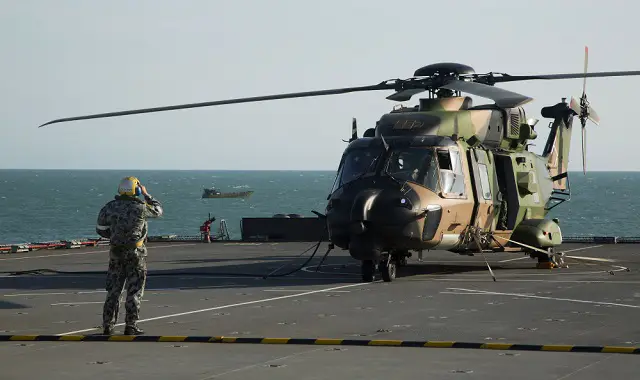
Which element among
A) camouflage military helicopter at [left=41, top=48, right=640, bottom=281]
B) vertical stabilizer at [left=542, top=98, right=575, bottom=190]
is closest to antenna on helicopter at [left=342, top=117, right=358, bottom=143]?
Answer: camouflage military helicopter at [left=41, top=48, right=640, bottom=281]

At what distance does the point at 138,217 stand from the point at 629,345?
21.4 ft

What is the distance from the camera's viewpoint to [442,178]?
23.0 metres

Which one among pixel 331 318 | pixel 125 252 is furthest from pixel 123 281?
pixel 331 318

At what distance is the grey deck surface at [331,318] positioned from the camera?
11293 mm

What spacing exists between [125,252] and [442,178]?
10266mm

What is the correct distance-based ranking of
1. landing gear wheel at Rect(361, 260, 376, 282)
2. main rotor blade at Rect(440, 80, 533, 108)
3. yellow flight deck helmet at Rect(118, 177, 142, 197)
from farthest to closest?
landing gear wheel at Rect(361, 260, 376, 282) → main rotor blade at Rect(440, 80, 533, 108) → yellow flight deck helmet at Rect(118, 177, 142, 197)

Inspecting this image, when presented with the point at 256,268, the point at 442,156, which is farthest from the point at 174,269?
the point at 442,156

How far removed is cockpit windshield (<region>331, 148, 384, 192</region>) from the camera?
22812mm

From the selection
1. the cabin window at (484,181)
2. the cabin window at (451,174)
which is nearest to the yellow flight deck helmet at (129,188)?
the cabin window at (451,174)

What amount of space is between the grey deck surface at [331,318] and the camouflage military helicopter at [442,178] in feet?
2.92

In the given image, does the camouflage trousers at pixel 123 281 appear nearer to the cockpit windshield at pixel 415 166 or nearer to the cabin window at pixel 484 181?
the cockpit windshield at pixel 415 166

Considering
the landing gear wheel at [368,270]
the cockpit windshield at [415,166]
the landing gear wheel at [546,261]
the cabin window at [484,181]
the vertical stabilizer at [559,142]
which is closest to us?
the landing gear wheel at [368,270]

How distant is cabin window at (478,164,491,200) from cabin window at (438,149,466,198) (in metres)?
1.04

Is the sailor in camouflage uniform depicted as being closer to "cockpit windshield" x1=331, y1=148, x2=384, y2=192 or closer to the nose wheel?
the nose wheel
